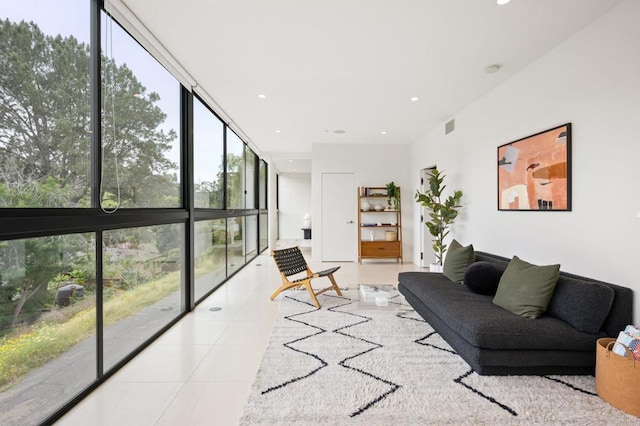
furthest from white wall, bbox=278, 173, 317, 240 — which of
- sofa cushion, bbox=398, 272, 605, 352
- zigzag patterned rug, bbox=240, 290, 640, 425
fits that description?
sofa cushion, bbox=398, 272, 605, 352

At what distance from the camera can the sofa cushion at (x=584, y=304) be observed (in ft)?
7.16

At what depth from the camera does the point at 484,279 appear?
3080mm

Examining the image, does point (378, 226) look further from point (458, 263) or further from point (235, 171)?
point (458, 263)

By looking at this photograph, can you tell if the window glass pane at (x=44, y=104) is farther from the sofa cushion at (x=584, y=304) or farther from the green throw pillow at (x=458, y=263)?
the green throw pillow at (x=458, y=263)

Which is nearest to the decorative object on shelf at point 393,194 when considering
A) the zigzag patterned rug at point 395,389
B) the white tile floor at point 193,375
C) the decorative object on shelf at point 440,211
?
the decorative object on shelf at point 440,211

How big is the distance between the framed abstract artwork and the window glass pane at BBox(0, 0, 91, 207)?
3639mm

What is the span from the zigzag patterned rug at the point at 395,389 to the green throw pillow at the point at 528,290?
470 millimetres

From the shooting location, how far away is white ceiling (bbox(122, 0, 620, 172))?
236 cm

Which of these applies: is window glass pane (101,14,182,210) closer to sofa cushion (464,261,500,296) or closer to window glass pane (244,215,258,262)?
sofa cushion (464,261,500,296)

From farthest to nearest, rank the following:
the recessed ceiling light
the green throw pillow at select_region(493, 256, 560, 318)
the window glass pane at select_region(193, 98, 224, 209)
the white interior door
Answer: the white interior door, the window glass pane at select_region(193, 98, 224, 209), the recessed ceiling light, the green throw pillow at select_region(493, 256, 560, 318)

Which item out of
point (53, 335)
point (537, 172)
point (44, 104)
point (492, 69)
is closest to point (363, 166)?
point (492, 69)

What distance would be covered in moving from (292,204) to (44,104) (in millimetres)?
10909

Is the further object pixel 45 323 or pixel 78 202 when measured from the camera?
pixel 78 202

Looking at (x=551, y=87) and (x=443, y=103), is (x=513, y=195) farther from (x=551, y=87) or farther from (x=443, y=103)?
(x=443, y=103)
